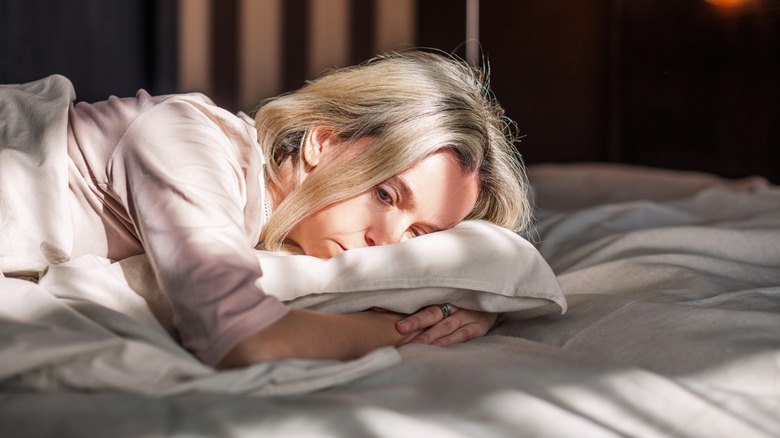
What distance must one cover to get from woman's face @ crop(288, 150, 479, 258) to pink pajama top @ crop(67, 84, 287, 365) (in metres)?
0.10

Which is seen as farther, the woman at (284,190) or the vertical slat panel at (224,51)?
the vertical slat panel at (224,51)

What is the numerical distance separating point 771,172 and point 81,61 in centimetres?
213

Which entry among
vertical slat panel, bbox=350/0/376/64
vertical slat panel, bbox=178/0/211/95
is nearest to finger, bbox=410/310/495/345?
vertical slat panel, bbox=178/0/211/95

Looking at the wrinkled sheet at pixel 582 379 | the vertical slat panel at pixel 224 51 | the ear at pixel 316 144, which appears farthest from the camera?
the vertical slat panel at pixel 224 51

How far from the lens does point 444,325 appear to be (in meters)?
1.19

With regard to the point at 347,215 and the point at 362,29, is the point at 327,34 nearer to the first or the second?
the point at 362,29

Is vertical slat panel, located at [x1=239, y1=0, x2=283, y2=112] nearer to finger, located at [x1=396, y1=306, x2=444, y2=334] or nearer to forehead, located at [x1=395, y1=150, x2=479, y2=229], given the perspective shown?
forehead, located at [x1=395, y1=150, x2=479, y2=229]

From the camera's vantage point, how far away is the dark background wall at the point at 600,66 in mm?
2639

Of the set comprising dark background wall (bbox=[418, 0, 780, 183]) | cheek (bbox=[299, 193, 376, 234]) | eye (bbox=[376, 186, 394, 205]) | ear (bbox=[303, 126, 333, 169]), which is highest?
ear (bbox=[303, 126, 333, 169])

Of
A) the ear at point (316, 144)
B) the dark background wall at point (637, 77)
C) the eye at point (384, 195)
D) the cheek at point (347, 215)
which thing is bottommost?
the dark background wall at point (637, 77)

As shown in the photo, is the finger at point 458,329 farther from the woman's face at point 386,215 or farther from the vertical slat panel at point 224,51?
the vertical slat panel at point 224,51

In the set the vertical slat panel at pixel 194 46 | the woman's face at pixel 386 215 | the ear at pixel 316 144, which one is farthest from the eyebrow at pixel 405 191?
the vertical slat panel at pixel 194 46

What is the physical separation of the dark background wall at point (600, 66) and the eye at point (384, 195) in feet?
4.75

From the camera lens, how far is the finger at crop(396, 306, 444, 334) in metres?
1.15
